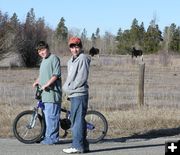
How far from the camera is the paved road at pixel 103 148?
29.8 ft

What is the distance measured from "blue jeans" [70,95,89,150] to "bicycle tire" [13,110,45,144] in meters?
1.18

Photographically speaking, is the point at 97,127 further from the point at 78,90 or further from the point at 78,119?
the point at 78,90

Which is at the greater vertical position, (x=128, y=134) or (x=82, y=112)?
(x=82, y=112)

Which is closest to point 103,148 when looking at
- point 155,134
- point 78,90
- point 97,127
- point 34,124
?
point 97,127

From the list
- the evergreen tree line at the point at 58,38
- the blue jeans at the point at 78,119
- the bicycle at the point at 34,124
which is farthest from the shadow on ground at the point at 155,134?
the evergreen tree line at the point at 58,38

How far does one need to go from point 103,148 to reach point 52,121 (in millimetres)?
1075

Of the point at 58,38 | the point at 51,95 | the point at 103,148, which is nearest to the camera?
the point at 103,148

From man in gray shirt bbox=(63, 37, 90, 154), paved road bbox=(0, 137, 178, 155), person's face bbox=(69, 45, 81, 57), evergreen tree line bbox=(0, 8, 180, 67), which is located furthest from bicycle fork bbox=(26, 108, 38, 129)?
evergreen tree line bbox=(0, 8, 180, 67)

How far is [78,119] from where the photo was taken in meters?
8.91

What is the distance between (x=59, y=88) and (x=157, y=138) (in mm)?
2429

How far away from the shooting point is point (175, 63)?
5538 cm

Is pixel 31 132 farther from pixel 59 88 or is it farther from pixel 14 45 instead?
pixel 14 45

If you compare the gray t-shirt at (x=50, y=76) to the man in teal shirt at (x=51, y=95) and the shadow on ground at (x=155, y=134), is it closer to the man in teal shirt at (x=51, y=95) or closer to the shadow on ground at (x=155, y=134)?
the man in teal shirt at (x=51, y=95)

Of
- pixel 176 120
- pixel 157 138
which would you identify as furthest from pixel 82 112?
pixel 176 120
